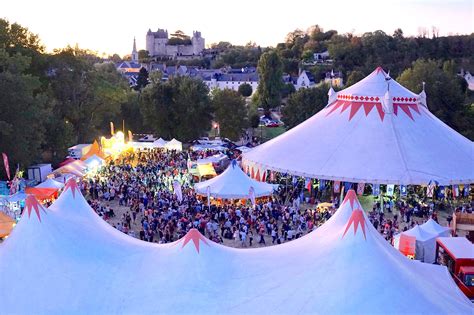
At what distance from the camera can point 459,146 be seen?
67.0 ft

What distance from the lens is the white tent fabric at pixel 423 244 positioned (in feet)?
43.4

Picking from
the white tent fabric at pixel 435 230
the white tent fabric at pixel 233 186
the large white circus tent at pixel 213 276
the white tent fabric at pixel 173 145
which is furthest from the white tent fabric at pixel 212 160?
the large white circus tent at pixel 213 276

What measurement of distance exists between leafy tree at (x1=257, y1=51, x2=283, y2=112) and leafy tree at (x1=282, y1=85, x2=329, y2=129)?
46.6 ft

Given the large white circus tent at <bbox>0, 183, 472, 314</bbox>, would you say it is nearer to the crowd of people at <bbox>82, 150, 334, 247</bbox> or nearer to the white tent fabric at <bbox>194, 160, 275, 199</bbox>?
the crowd of people at <bbox>82, 150, 334, 247</bbox>

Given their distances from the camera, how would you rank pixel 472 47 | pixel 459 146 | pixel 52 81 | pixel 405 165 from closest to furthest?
pixel 405 165, pixel 459 146, pixel 52 81, pixel 472 47

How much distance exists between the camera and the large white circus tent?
25.2ft

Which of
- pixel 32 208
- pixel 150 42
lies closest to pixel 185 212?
pixel 32 208

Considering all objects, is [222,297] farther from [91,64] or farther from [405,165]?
[91,64]

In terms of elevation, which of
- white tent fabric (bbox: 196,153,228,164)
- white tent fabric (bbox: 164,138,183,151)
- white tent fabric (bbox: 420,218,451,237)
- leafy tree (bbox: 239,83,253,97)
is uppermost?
leafy tree (bbox: 239,83,253,97)

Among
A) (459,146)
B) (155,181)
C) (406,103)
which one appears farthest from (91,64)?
(459,146)

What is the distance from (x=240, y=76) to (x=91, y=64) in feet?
144

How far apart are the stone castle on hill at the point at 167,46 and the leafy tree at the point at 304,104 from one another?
348ft

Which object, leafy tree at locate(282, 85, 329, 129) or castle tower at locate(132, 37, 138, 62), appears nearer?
leafy tree at locate(282, 85, 329, 129)

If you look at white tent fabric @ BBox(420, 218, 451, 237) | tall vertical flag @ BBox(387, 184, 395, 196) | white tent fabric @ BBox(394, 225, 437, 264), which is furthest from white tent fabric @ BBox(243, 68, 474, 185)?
white tent fabric @ BBox(394, 225, 437, 264)
